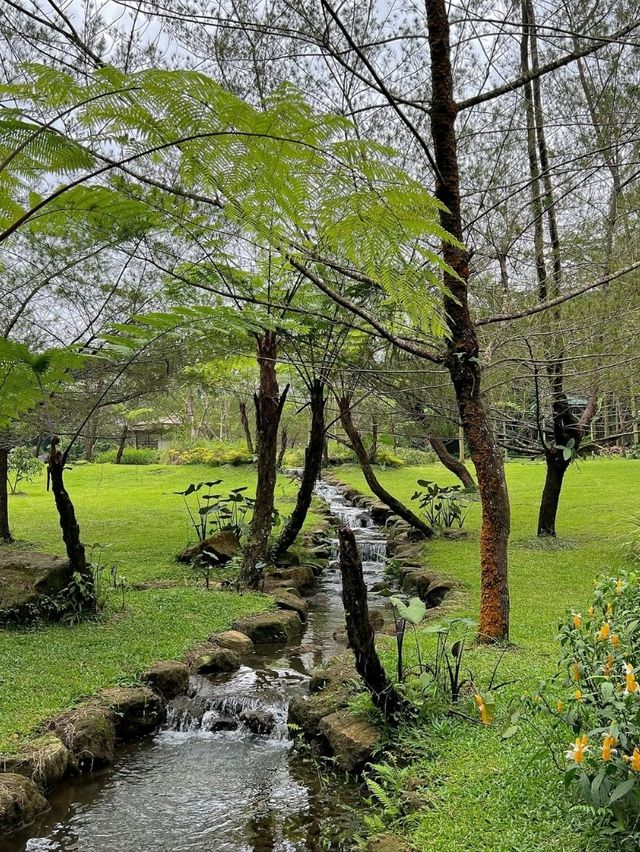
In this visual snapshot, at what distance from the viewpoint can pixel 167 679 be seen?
4.61 metres

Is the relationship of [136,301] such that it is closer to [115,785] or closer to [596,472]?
[115,785]

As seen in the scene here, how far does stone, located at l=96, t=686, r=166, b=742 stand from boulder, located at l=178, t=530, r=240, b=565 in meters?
4.14

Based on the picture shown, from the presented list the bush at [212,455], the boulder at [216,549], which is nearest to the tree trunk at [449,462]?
the boulder at [216,549]

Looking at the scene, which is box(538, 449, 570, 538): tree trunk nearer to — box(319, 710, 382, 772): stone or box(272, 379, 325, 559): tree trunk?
box(272, 379, 325, 559): tree trunk

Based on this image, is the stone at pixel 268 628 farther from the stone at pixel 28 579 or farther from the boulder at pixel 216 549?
the boulder at pixel 216 549

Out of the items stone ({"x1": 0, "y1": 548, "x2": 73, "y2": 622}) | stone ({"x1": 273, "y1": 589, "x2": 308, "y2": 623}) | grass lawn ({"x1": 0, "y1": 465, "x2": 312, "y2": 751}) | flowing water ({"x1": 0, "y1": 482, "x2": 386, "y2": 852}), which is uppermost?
stone ({"x1": 0, "y1": 548, "x2": 73, "y2": 622})

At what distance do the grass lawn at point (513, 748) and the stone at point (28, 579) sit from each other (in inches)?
134

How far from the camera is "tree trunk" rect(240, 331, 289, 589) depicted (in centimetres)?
727

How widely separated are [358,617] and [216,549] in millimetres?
5568

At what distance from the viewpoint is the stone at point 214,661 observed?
5023mm

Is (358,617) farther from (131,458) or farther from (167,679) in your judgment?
(131,458)

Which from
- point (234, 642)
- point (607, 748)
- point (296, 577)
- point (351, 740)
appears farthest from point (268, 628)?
point (607, 748)

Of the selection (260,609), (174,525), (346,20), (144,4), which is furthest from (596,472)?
(144,4)

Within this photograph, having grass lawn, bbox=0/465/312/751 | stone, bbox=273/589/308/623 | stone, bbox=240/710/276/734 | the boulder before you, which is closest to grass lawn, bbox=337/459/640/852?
stone, bbox=240/710/276/734
